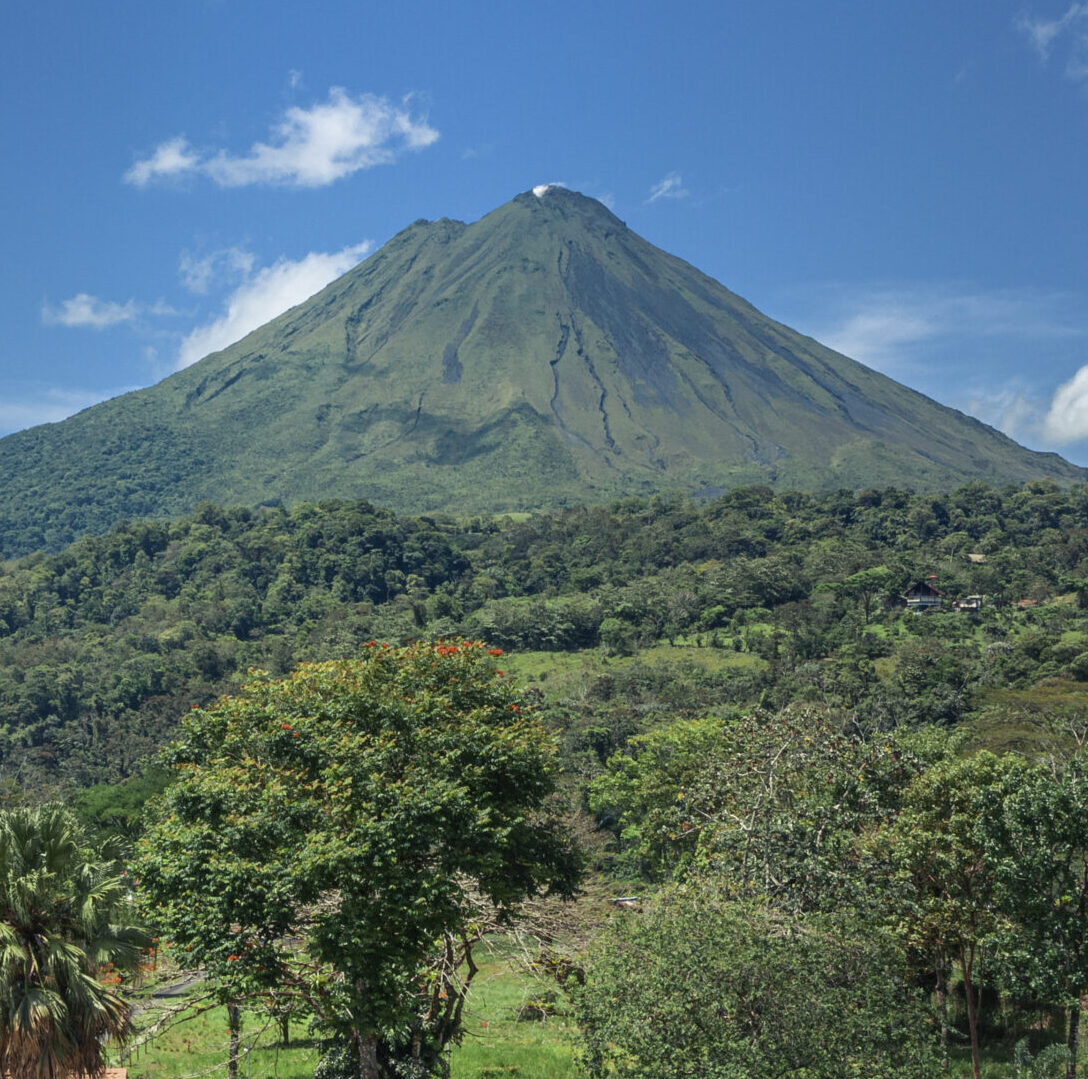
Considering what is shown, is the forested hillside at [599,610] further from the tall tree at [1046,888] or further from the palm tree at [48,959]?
the palm tree at [48,959]

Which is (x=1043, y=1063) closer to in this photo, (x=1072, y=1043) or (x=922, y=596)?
(x=1072, y=1043)

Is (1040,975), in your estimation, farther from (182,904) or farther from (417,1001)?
(182,904)

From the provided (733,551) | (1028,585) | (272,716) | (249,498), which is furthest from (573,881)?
(249,498)

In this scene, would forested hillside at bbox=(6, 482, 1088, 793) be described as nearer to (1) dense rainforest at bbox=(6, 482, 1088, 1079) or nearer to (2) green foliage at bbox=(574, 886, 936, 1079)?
(1) dense rainforest at bbox=(6, 482, 1088, 1079)

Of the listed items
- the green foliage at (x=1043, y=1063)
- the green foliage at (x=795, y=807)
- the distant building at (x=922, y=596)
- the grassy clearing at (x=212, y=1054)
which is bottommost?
the grassy clearing at (x=212, y=1054)

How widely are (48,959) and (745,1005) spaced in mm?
7525

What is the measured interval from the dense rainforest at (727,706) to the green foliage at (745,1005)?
0.04m

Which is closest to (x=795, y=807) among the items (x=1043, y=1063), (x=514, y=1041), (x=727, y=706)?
(x=1043, y=1063)

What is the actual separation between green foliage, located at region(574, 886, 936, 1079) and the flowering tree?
7.62 ft

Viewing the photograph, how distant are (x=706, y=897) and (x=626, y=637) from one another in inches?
2559

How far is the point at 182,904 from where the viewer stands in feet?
46.8

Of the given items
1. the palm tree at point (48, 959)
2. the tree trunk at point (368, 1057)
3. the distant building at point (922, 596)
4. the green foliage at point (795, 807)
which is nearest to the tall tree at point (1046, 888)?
the green foliage at point (795, 807)

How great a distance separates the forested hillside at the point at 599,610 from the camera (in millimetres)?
58906

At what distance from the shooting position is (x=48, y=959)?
12508mm
